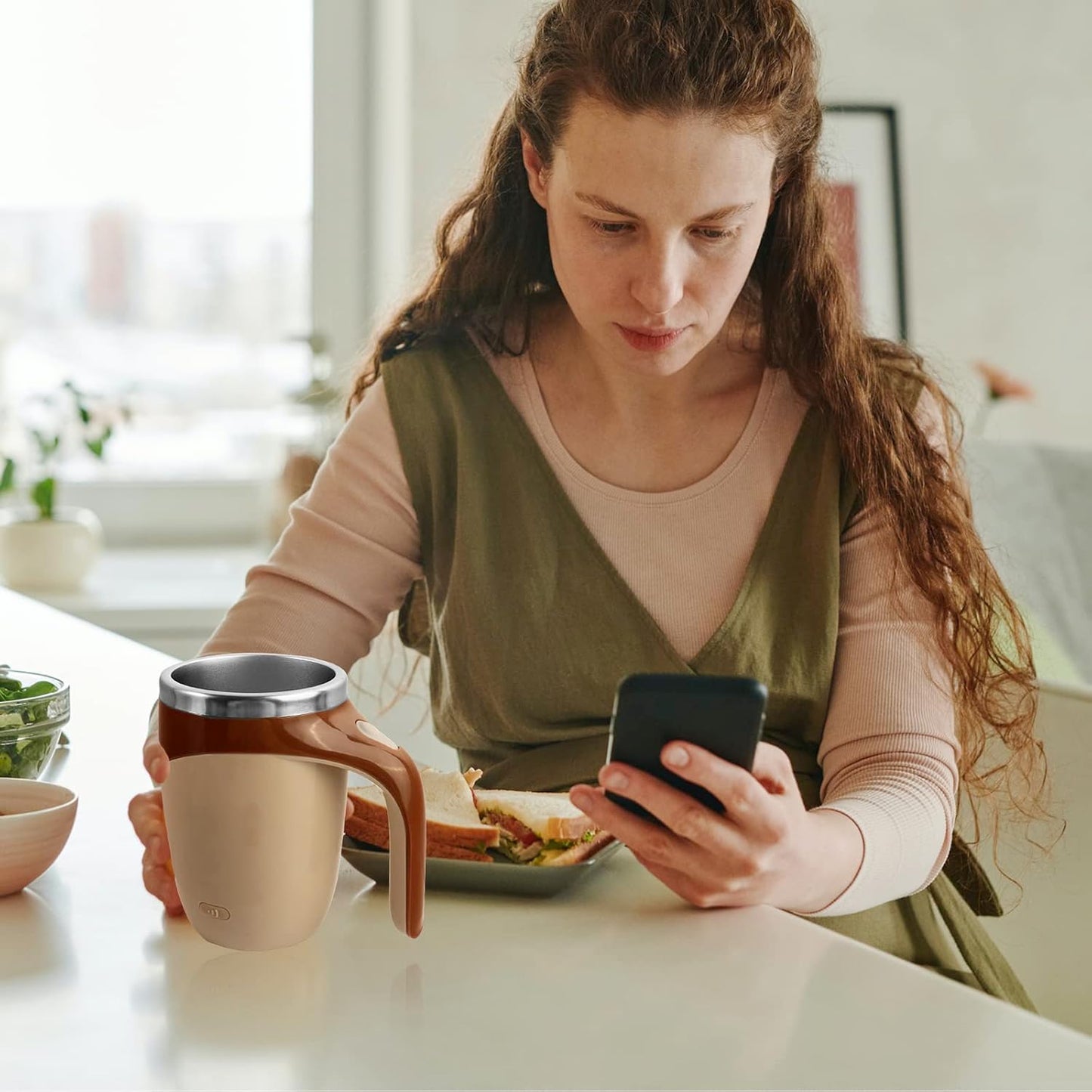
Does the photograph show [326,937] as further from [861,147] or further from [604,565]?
[861,147]

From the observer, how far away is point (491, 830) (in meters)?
0.82

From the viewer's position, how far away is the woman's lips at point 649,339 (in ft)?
3.66

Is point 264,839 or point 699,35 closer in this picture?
point 264,839

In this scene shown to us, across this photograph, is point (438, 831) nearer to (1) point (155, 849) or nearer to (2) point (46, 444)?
(1) point (155, 849)

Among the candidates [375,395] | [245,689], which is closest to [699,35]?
[375,395]

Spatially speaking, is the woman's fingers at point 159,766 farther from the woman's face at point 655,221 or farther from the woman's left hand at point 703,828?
the woman's face at point 655,221

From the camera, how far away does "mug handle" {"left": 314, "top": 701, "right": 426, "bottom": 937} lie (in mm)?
695

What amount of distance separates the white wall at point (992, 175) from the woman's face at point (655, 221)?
180 cm

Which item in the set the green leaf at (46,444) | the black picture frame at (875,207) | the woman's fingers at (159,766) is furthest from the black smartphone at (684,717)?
the black picture frame at (875,207)

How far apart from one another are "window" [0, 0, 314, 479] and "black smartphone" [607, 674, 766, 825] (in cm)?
225

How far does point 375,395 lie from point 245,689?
0.60 meters

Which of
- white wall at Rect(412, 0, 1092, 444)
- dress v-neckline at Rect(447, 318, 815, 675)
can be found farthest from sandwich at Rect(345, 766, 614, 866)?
white wall at Rect(412, 0, 1092, 444)

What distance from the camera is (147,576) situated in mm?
2801

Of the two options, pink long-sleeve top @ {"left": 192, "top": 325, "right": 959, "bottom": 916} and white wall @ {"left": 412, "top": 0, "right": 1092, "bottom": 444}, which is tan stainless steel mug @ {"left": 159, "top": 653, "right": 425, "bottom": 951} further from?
white wall @ {"left": 412, "top": 0, "right": 1092, "bottom": 444}
